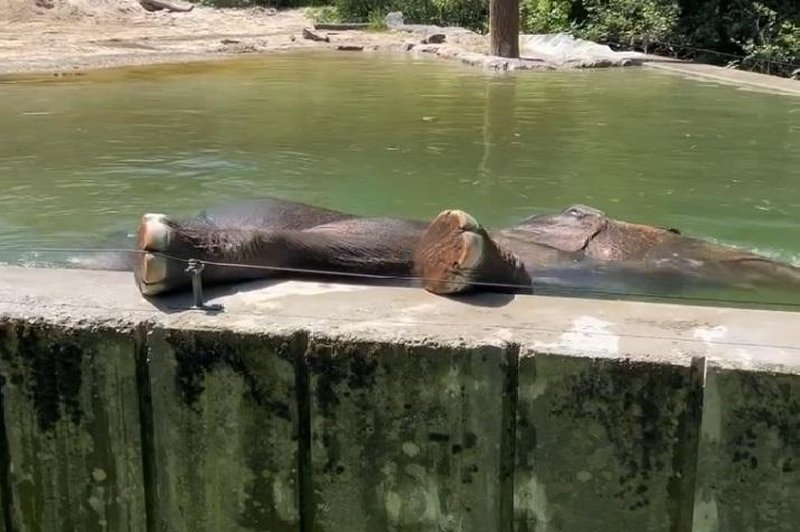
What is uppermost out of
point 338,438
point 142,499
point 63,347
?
point 63,347

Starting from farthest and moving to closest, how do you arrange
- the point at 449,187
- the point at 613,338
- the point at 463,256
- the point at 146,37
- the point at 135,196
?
the point at 146,37
the point at 449,187
the point at 135,196
the point at 463,256
the point at 613,338

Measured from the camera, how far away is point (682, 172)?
302 inches

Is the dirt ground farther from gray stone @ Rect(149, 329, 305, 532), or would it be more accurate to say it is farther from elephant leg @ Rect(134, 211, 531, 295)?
gray stone @ Rect(149, 329, 305, 532)

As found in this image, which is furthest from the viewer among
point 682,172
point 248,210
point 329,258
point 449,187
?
point 682,172

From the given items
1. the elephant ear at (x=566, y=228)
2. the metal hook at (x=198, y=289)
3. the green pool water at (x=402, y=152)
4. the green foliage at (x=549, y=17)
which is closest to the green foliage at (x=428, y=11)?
the green foliage at (x=549, y=17)

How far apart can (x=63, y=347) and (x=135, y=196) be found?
13.5 ft

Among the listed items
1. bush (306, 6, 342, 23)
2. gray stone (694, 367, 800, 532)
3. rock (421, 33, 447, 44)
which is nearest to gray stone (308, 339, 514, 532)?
gray stone (694, 367, 800, 532)

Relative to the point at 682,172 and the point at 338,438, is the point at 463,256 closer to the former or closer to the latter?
the point at 338,438

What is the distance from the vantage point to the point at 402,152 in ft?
27.2

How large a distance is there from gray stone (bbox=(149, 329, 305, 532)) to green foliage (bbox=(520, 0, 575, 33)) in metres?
20.1

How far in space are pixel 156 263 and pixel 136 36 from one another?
22.2 metres

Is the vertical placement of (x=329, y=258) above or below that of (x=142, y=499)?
above

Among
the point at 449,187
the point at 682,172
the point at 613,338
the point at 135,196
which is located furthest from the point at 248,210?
the point at 682,172

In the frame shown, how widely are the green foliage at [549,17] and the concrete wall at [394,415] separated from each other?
20011 mm
